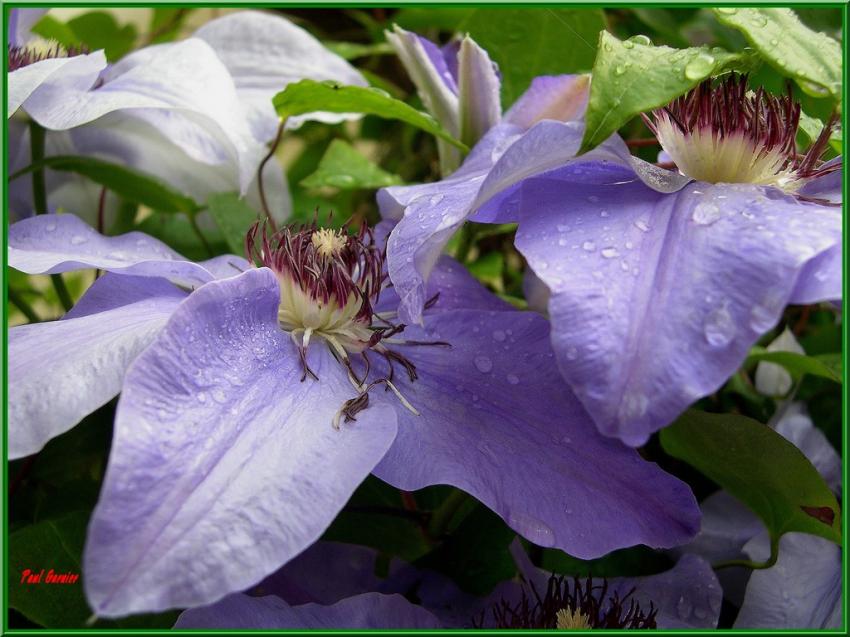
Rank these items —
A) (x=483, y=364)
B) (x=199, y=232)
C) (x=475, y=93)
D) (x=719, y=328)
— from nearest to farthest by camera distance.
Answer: (x=719, y=328)
(x=483, y=364)
(x=475, y=93)
(x=199, y=232)

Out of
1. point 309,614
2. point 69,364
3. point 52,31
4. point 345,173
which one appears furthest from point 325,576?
point 52,31

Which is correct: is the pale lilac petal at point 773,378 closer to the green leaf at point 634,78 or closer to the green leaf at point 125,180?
the green leaf at point 634,78

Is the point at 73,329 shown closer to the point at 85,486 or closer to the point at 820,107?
the point at 85,486

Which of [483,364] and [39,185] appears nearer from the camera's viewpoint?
[483,364]

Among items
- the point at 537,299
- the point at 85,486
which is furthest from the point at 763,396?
the point at 85,486

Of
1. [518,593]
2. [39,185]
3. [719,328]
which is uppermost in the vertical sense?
[719,328]

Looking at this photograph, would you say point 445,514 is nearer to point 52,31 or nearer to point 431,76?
point 431,76

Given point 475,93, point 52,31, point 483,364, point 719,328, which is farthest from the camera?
point 52,31
